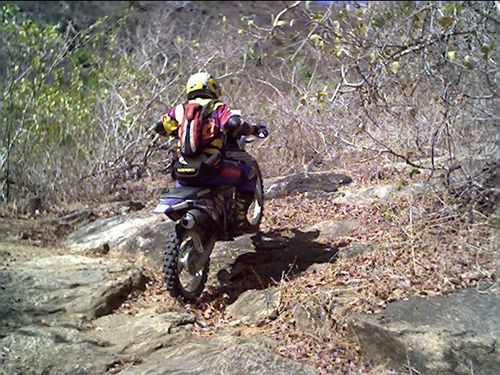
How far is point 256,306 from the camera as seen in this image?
5.22m

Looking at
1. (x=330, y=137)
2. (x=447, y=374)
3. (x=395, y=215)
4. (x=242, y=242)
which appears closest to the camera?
(x=447, y=374)

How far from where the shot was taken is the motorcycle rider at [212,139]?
5477 mm

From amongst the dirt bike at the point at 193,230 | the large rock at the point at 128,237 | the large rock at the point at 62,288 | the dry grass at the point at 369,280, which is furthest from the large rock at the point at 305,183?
the large rock at the point at 62,288

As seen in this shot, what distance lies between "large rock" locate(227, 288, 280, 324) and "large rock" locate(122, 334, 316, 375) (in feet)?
1.33

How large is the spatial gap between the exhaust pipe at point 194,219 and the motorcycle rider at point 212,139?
1.09 feet

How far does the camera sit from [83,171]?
9.69 metres

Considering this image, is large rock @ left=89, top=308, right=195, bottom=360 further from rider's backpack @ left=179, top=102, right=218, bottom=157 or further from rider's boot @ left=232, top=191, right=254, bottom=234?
rider's backpack @ left=179, top=102, right=218, bottom=157

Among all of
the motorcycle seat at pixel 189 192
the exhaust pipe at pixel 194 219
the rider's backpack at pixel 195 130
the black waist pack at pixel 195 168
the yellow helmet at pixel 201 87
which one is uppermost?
the yellow helmet at pixel 201 87

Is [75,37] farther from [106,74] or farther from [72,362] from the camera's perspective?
[72,362]

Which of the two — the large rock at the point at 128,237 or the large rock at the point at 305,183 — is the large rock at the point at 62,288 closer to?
the large rock at the point at 128,237

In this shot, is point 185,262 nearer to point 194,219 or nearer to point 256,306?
point 194,219

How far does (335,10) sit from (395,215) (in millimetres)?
1884

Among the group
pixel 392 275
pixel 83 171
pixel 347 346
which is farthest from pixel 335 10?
pixel 83 171

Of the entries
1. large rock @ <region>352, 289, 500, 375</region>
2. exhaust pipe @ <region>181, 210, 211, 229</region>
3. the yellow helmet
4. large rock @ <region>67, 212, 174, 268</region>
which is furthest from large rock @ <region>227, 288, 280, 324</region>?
the yellow helmet
